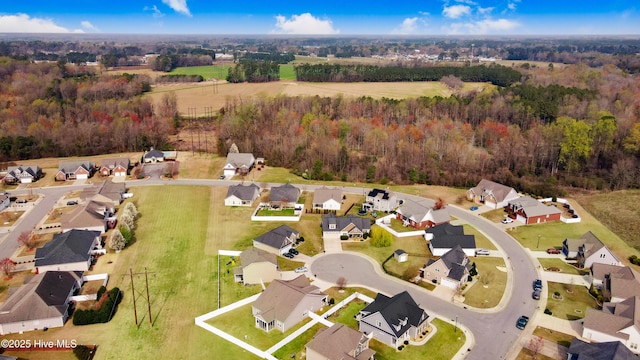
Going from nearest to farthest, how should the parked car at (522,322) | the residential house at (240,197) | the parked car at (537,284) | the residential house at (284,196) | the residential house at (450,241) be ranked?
the parked car at (522,322) < the parked car at (537,284) < the residential house at (450,241) < the residential house at (284,196) < the residential house at (240,197)

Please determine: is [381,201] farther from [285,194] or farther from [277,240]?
[277,240]

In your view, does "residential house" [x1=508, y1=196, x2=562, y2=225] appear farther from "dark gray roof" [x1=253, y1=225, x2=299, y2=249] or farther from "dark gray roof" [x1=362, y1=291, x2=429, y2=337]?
"dark gray roof" [x1=253, y1=225, x2=299, y2=249]

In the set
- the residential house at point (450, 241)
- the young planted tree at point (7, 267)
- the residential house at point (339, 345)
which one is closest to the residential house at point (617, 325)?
the residential house at point (450, 241)

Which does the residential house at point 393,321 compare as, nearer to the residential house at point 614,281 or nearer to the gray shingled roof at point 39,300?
the residential house at point 614,281

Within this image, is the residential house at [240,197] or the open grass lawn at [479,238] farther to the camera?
the residential house at [240,197]

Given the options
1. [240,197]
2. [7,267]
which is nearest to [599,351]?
[240,197]

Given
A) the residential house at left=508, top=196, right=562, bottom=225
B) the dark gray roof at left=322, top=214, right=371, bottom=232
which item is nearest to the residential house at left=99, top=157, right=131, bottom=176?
the dark gray roof at left=322, top=214, right=371, bottom=232

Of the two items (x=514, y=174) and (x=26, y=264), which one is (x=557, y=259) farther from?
(x=26, y=264)

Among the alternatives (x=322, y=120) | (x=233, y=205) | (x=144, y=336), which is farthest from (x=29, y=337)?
(x=322, y=120)
